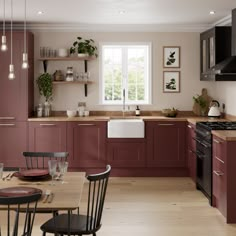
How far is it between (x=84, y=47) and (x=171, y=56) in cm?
142

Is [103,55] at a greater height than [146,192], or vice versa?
[103,55]

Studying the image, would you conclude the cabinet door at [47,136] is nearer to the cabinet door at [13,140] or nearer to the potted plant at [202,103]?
the cabinet door at [13,140]

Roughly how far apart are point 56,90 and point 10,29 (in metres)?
1.20

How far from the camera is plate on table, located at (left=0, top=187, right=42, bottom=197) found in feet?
10.6

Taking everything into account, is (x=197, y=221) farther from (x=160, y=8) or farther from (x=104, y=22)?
(x=104, y=22)

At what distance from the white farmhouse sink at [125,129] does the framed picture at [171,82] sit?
3.14 feet

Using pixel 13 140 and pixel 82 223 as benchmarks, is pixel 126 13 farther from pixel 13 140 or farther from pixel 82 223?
pixel 82 223

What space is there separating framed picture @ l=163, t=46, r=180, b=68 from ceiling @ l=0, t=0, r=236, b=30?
355 millimetres

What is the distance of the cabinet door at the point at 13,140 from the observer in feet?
24.5

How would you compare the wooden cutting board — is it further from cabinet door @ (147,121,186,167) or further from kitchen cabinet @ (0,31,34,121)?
kitchen cabinet @ (0,31,34,121)

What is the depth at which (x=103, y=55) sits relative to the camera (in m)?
8.09

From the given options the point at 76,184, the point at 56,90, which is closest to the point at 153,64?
the point at 56,90

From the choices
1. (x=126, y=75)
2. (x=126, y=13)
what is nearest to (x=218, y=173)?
(x=126, y=13)

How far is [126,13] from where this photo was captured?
674 centimetres
